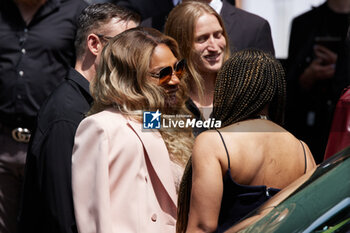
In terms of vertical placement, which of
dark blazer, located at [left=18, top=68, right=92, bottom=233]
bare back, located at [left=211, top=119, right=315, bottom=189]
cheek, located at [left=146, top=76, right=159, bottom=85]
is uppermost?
cheek, located at [left=146, top=76, right=159, bottom=85]

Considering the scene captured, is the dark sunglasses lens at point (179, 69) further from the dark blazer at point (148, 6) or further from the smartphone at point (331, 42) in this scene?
the dark blazer at point (148, 6)

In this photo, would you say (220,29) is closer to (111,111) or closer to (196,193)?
(111,111)

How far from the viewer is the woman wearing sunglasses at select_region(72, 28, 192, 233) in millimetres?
2775

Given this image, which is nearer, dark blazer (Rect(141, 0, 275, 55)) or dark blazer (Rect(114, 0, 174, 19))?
dark blazer (Rect(141, 0, 275, 55))

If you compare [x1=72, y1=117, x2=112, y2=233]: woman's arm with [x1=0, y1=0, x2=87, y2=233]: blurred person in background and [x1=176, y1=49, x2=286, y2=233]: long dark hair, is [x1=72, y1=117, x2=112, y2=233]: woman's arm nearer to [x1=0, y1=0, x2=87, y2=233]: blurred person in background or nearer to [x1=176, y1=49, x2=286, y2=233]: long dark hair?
[x1=176, y1=49, x2=286, y2=233]: long dark hair

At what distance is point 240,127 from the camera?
104 inches

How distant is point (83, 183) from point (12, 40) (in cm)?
182

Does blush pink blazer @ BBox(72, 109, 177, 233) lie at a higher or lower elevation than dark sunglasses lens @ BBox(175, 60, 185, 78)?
lower

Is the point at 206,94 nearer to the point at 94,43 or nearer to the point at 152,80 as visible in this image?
the point at 94,43

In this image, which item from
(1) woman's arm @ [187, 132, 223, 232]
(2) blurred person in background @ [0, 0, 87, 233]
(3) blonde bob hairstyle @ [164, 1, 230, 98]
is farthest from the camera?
(2) blurred person in background @ [0, 0, 87, 233]

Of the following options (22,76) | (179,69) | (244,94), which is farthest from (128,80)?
(22,76)

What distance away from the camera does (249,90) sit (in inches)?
106

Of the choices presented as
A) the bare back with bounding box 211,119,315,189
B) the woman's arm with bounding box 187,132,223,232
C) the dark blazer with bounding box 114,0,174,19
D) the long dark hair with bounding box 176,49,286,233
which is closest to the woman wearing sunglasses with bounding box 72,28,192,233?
the long dark hair with bounding box 176,49,286,233

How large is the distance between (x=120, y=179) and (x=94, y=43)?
1045 millimetres
